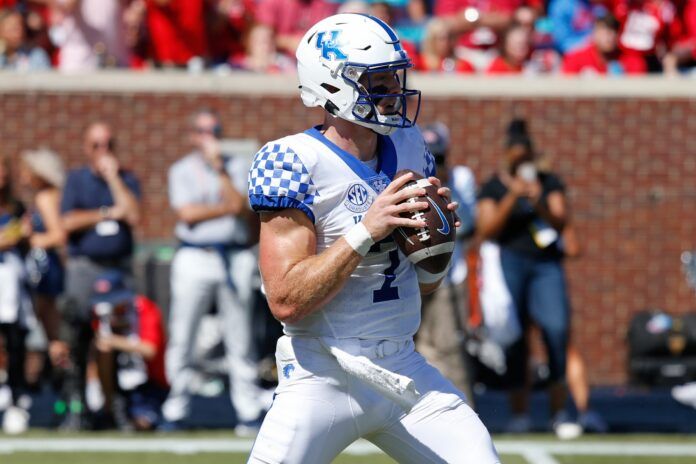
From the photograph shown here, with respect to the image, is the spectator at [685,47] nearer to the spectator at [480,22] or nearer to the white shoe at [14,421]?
the spectator at [480,22]

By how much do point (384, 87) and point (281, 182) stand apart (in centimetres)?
45

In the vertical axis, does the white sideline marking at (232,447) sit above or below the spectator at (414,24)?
below

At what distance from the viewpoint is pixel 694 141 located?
36.5ft

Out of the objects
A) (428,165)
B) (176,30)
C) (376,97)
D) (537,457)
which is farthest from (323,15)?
(376,97)

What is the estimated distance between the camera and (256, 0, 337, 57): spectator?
11.8 m

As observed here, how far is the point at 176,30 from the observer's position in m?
11.4

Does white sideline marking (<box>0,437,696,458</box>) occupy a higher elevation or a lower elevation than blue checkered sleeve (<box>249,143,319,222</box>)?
lower

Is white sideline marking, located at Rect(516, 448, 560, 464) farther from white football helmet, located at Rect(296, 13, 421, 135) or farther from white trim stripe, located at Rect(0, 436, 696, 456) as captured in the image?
white football helmet, located at Rect(296, 13, 421, 135)

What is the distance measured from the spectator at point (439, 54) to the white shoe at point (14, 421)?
4.52 meters

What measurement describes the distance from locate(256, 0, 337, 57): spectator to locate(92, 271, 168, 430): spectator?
3610mm

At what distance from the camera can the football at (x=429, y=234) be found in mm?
3908

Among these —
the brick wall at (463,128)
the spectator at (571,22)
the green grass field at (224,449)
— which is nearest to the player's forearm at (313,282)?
the green grass field at (224,449)

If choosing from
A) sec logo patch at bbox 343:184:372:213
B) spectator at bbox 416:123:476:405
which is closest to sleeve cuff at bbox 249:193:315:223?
sec logo patch at bbox 343:184:372:213

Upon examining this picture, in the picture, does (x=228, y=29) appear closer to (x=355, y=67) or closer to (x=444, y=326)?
(x=444, y=326)
